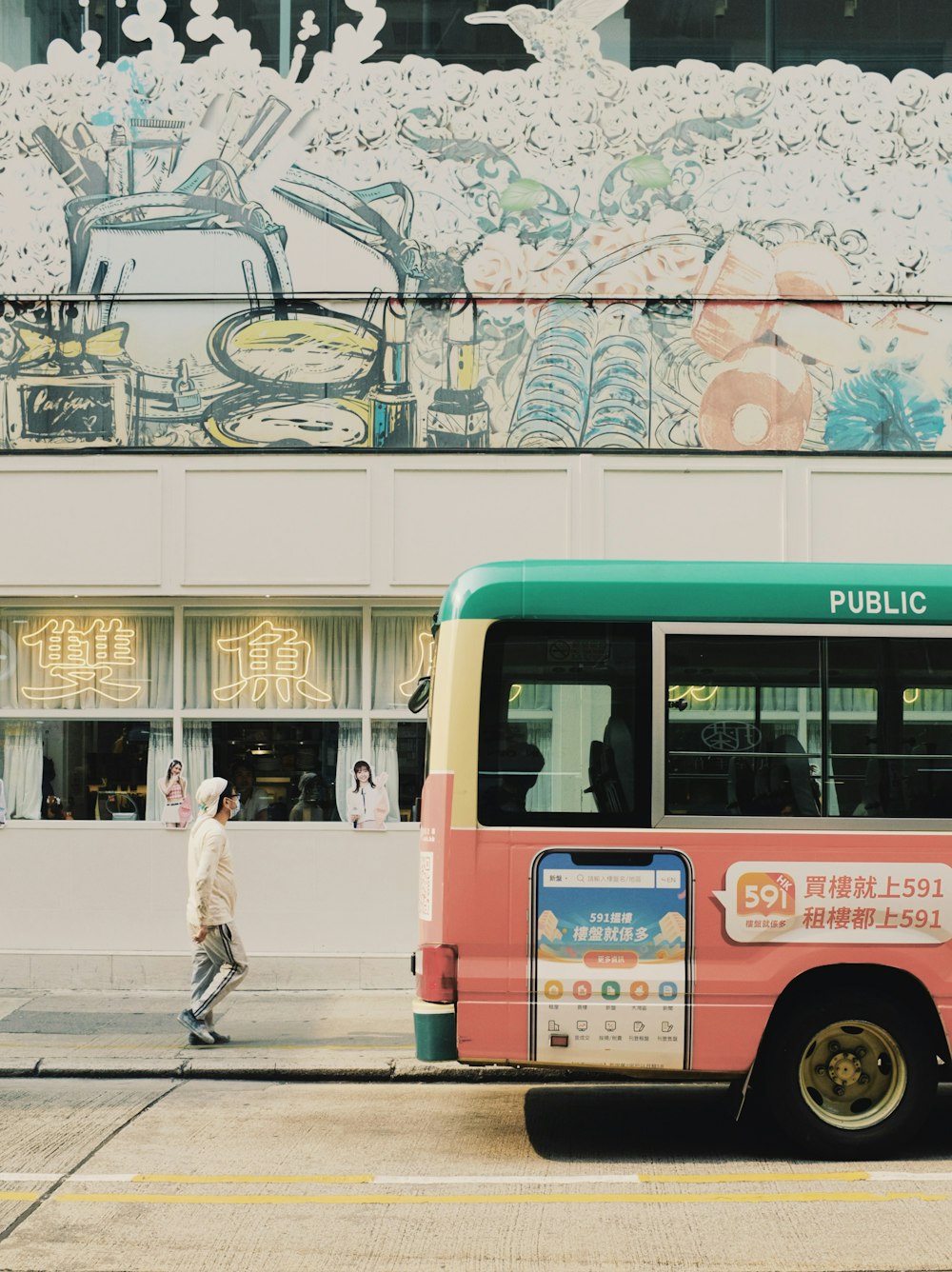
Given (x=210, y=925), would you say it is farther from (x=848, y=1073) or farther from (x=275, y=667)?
(x=848, y=1073)

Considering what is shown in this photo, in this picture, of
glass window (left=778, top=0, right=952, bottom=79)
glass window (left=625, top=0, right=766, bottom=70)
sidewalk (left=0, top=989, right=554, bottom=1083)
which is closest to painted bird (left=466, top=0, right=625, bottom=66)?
glass window (left=625, top=0, right=766, bottom=70)

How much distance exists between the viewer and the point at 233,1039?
10562 mm

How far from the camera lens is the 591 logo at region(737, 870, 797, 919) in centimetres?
728

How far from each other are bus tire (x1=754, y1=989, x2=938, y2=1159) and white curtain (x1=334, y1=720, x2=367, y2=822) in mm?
6583

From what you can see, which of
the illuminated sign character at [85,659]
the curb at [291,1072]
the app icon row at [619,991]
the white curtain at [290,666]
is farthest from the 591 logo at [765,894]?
the illuminated sign character at [85,659]

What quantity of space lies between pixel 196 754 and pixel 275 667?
1129 mm

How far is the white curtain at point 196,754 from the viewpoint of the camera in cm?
1340

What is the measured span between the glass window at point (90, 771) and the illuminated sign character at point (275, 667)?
88 centimetres

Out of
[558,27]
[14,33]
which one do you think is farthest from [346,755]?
[14,33]

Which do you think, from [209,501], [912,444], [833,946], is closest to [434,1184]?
[833,946]

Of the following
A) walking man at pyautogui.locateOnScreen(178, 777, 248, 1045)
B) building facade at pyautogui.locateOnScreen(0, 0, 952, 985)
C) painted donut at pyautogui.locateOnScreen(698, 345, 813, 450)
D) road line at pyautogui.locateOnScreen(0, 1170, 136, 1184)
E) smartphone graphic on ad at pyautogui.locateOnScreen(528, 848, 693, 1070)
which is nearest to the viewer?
road line at pyautogui.locateOnScreen(0, 1170, 136, 1184)

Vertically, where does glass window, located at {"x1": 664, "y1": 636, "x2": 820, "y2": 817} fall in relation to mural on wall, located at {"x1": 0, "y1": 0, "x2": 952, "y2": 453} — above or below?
below

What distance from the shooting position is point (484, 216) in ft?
44.0

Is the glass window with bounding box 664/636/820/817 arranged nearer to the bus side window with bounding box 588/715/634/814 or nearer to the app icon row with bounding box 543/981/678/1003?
the bus side window with bounding box 588/715/634/814
